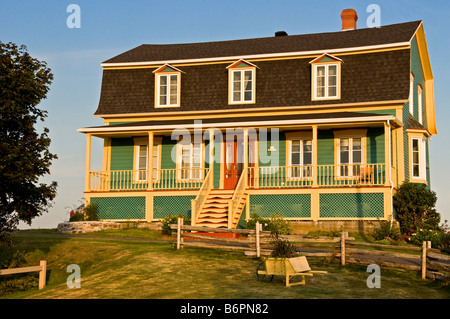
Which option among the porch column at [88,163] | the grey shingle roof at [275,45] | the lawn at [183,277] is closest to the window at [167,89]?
the grey shingle roof at [275,45]

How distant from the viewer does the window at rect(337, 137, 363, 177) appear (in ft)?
93.8

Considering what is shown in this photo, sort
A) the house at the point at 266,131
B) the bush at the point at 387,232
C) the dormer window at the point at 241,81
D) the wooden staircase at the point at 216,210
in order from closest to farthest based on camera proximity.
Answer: the bush at the point at 387,232
the wooden staircase at the point at 216,210
the house at the point at 266,131
the dormer window at the point at 241,81

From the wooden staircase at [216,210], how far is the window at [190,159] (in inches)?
78.8

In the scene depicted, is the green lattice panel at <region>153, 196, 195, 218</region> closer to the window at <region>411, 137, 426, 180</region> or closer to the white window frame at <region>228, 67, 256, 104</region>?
the white window frame at <region>228, 67, 256, 104</region>

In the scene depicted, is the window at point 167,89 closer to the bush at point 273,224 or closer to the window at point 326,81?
the window at point 326,81

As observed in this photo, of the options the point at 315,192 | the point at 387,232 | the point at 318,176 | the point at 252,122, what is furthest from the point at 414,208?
the point at 252,122

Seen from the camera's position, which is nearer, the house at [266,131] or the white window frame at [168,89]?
the house at [266,131]

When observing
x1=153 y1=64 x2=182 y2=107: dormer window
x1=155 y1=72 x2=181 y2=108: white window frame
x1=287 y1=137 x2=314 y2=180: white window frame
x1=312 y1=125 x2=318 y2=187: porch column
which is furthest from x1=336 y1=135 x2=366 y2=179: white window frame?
x1=153 y1=64 x2=182 y2=107: dormer window

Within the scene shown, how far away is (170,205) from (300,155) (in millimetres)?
6163

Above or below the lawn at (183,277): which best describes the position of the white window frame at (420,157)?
above

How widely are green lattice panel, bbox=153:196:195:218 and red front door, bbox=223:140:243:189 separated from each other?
215 cm

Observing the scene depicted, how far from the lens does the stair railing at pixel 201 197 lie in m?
25.9
